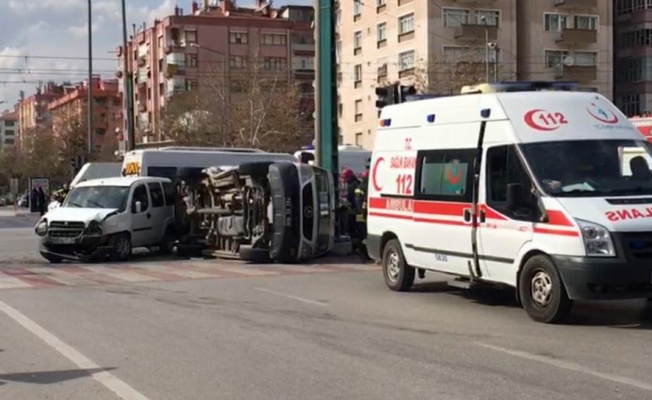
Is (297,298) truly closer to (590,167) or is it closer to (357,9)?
(590,167)

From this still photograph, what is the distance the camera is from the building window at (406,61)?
60.1m

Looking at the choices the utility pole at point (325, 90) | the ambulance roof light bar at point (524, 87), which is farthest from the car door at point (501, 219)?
the utility pole at point (325, 90)

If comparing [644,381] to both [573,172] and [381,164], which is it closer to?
[573,172]

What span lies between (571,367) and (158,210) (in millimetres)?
15972

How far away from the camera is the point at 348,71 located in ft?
227

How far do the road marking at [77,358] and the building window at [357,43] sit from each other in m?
57.8

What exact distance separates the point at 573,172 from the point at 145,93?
92.6 meters

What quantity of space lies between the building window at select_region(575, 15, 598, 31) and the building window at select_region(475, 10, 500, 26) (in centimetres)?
674

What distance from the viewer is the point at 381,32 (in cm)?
6481

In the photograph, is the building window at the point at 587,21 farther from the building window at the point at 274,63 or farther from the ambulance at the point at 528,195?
the ambulance at the point at 528,195

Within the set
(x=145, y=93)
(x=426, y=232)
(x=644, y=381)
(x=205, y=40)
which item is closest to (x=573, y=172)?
(x=426, y=232)

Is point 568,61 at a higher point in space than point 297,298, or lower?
higher

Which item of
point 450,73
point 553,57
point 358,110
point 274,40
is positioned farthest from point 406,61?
point 274,40

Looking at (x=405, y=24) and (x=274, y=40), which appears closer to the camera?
(x=405, y=24)
